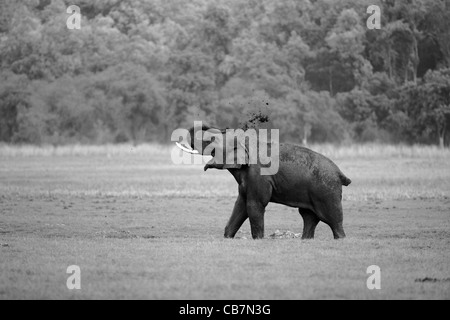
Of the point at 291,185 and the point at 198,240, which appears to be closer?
the point at 198,240

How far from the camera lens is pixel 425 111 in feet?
210

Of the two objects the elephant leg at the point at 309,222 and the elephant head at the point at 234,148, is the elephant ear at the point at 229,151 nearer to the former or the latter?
the elephant head at the point at 234,148

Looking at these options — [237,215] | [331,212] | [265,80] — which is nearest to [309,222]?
[331,212]

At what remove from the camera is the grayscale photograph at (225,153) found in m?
12.9

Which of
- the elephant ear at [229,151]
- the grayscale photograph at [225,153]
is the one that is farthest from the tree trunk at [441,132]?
the elephant ear at [229,151]

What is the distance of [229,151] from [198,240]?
5.65 feet

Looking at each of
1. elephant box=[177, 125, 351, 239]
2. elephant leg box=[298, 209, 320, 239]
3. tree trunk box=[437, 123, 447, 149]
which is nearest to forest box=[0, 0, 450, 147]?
tree trunk box=[437, 123, 447, 149]

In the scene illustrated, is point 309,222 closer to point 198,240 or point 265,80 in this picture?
point 198,240

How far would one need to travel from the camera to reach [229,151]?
17.5m

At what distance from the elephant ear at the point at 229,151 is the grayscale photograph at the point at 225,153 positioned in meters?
0.04
